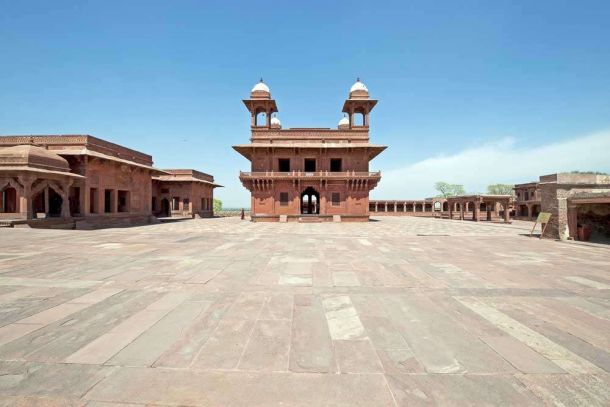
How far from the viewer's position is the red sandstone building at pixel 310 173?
2536 cm

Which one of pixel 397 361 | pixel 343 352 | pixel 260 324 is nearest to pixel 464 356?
pixel 397 361

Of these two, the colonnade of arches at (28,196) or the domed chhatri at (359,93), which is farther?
the domed chhatri at (359,93)

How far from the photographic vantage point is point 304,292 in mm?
4141

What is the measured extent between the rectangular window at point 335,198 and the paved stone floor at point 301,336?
67.2 feet

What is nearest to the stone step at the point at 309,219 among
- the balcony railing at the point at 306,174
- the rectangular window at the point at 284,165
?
the balcony railing at the point at 306,174

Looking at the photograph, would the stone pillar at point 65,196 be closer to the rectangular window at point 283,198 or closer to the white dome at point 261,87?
the rectangular window at point 283,198

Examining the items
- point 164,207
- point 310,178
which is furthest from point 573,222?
point 164,207

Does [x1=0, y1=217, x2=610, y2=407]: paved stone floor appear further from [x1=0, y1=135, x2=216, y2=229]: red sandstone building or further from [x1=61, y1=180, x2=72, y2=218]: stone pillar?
[x1=61, y1=180, x2=72, y2=218]: stone pillar

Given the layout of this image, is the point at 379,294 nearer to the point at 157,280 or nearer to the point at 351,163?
the point at 157,280

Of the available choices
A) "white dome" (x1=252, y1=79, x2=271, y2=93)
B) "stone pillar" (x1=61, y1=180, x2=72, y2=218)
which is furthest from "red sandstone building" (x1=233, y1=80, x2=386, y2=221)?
"stone pillar" (x1=61, y1=180, x2=72, y2=218)

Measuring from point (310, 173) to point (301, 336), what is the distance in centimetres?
2313

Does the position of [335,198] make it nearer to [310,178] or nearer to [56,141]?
[310,178]

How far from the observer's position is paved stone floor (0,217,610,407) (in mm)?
1940

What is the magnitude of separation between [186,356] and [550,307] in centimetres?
476
